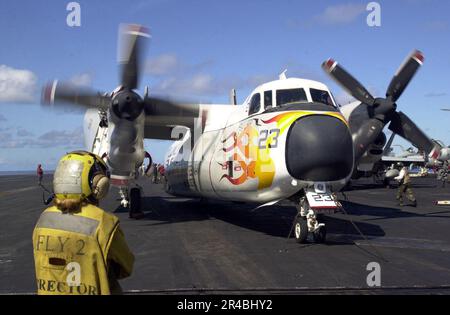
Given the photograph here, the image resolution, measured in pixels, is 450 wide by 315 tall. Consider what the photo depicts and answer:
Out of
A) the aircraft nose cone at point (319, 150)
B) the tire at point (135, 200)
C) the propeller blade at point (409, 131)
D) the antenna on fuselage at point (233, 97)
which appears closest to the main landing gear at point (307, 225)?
the aircraft nose cone at point (319, 150)

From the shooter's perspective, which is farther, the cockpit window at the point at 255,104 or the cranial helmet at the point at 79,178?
the cockpit window at the point at 255,104

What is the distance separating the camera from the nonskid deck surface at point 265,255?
6949mm

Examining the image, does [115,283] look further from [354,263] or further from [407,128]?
[407,128]

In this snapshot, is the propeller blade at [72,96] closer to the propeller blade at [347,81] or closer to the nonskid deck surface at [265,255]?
the nonskid deck surface at [265,255]

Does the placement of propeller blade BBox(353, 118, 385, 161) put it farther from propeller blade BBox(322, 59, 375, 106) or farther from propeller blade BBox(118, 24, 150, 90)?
propeller blade BBox(118, 24, 150, 90)

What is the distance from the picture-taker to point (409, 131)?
70.1 ft

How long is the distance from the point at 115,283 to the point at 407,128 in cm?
2114

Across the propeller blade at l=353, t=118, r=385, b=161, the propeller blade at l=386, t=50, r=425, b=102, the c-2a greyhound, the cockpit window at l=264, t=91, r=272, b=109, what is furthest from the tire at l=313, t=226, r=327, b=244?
the propeller blade at l=386, t=50, r=425, b=102

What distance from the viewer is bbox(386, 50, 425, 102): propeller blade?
20.8m

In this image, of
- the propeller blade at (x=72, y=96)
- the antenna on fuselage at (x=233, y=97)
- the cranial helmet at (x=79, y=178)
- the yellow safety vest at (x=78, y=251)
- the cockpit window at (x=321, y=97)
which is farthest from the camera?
the antenna on fuselage at (x=233, y=97)

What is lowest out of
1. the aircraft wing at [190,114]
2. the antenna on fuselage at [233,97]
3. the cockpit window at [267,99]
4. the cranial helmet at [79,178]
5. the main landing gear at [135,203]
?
the main landing gear at [135,203]

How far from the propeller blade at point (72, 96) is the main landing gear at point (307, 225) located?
8087 millimetres

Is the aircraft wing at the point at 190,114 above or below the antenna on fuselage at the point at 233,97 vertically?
below

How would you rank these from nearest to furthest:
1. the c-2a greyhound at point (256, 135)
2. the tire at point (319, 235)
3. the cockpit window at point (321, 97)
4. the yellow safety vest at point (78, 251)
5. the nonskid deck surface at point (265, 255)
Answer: the yellow safety vest at point (78, 251) < the nonskid deck surface at point (265, 255) < the c-2a greyhound at point (256, 135) < the tire at point (319, 235) < the cockpit window at point (321, 97)
